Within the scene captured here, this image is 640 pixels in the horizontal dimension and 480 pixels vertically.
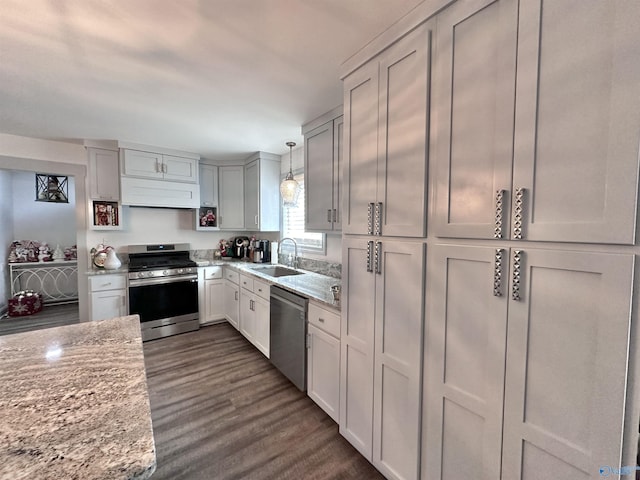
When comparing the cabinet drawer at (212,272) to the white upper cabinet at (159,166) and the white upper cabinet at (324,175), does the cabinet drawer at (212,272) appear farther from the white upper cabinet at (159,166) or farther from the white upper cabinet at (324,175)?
the white upper cabinet at (324,175)

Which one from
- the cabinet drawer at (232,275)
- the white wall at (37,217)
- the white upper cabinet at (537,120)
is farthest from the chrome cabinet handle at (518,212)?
the white wall at (37,217)

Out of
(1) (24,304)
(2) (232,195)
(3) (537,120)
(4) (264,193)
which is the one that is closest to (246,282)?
(4) (264,193)

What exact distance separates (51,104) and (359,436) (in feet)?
11.7

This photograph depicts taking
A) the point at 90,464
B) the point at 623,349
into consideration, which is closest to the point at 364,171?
the point at 623,349

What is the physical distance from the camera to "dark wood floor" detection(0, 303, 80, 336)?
3904 mm

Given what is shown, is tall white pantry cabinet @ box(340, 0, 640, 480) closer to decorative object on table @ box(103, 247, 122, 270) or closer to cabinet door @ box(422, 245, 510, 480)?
cabinet door @ box(422, 245, 510, 480)

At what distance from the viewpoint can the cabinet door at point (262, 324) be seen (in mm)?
2872

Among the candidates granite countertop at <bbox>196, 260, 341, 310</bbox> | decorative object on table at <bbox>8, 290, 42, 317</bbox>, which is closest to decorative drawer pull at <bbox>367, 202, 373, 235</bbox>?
granite countertop at <bbox>196, 260, 341, 310</bbox>

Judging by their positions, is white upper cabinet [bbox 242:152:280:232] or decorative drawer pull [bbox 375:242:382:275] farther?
white upper cabinet [bbox 242:152:280:232]

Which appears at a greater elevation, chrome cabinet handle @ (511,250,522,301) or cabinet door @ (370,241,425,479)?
chrome cabinet handle @ (511,250,522,301)

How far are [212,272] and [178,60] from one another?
2816mm

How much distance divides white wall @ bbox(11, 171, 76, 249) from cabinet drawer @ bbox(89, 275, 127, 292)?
3145 millimetres

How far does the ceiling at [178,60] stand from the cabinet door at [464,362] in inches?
50.0

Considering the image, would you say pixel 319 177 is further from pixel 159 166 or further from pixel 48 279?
pixel 48 279
